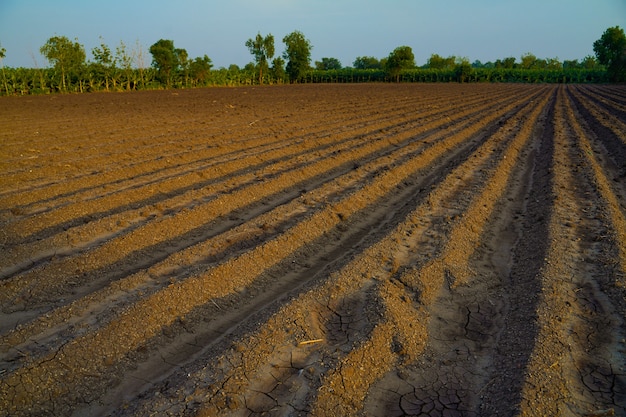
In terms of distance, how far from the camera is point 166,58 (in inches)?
→ 1671

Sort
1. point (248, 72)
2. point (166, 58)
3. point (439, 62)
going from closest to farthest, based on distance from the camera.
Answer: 1. point (166, 58)
2. point (248, 72)
3. point (439, 62)

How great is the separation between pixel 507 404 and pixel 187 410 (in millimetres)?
1817

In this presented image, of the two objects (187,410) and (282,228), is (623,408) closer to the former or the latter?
(187,410)

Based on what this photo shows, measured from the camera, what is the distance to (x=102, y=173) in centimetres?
767

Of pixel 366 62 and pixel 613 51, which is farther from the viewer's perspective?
pixel 366 62

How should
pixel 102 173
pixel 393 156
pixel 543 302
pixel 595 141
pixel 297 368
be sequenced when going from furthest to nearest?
pixel 595 141
pixel 393 156
pixel 102 173
pixel 543 302
pixel 297 368

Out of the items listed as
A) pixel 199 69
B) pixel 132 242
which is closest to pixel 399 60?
pixel 199 69

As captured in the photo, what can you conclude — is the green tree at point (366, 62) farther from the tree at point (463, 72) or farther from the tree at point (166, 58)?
the tree at point (166, 58)

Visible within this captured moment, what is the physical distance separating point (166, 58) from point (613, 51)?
69.2 m

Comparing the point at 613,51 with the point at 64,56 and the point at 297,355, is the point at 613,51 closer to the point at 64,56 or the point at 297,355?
the point at 64,56

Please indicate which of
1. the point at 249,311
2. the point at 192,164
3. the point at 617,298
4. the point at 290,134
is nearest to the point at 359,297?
the point at 249,311

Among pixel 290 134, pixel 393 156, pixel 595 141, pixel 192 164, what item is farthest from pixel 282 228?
pixel 595 141

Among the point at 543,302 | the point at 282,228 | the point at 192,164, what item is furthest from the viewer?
the point at 192,164

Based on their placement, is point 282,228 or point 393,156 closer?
point 282,228
